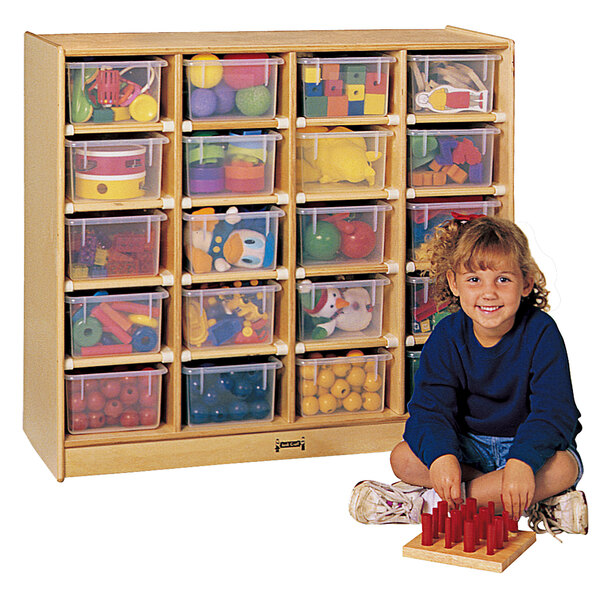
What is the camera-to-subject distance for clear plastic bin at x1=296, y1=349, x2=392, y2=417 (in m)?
4.96

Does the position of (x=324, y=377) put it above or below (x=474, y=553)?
above

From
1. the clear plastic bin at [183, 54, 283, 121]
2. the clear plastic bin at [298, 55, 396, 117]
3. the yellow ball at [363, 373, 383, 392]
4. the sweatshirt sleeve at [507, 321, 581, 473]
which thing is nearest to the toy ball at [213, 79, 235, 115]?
the clear plastic bin at [183, 54, 283, 121]

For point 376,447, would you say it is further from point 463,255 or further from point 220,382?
point 463,255

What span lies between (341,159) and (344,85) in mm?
258

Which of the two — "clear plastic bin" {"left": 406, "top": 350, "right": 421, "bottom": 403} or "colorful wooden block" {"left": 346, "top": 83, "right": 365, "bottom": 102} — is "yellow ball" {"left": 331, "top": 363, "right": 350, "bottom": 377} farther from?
"colorful wooden block" {"left": 346, "top": 83, "right": 365, "bottom": 102}

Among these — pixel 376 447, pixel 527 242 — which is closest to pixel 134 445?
pixel 376 447

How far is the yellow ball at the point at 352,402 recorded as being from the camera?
501 cm

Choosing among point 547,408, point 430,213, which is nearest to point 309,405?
point 430,213

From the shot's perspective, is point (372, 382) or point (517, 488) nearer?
point (517, 488)

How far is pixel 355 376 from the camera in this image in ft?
16.4

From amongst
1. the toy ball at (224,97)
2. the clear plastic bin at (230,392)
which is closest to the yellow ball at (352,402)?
the clear plastic bin at (230,392)

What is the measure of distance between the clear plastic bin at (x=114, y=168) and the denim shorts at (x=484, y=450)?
4.39 ft

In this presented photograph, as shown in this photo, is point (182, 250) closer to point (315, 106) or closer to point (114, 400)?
point (114, 400)

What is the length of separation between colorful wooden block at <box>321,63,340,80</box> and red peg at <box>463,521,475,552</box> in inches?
65.8
